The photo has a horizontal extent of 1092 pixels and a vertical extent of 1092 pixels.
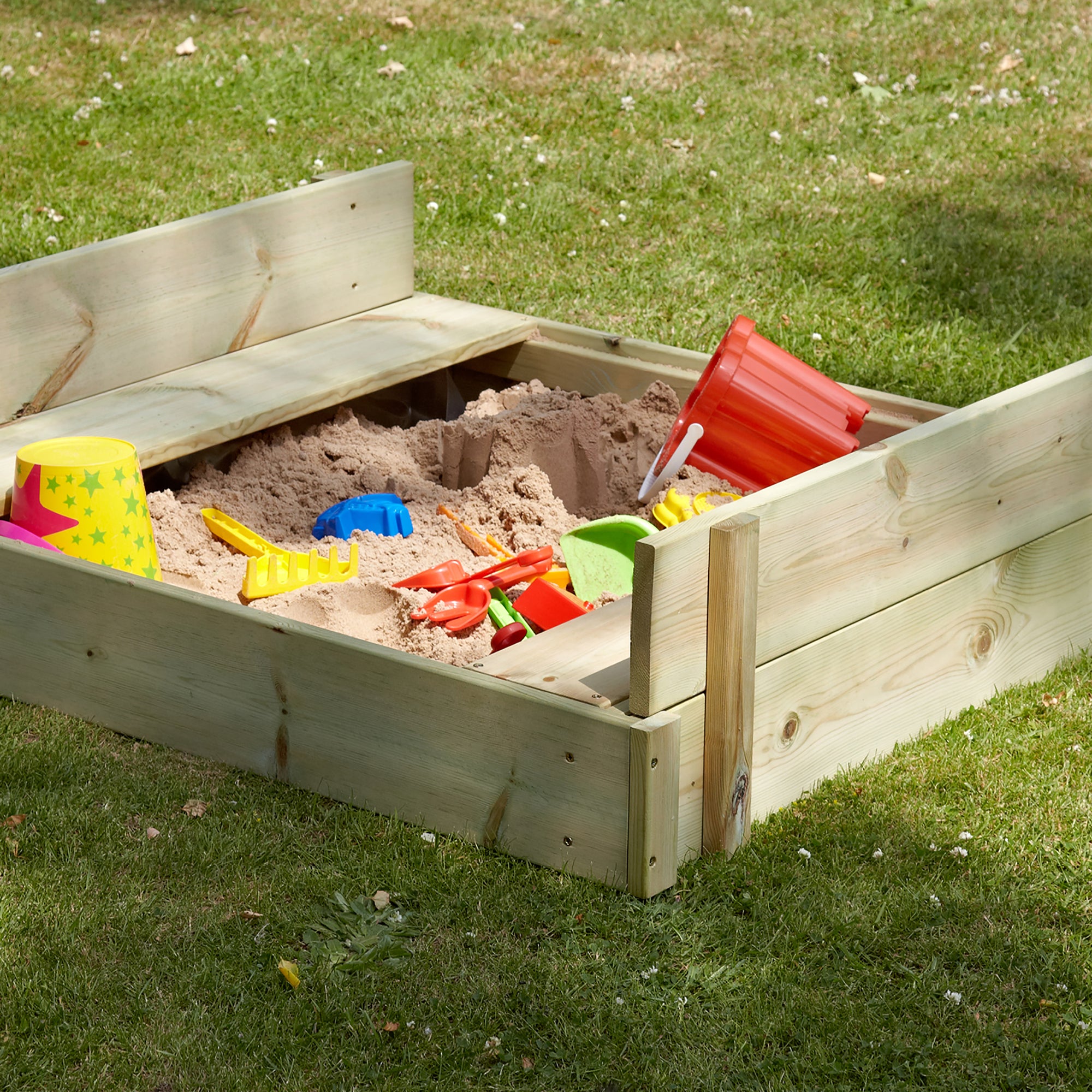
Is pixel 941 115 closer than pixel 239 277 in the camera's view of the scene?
No

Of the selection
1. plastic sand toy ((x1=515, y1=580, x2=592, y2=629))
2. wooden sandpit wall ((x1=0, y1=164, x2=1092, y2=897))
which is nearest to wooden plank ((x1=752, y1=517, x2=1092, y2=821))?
wooden sandpit wall ((x1=0, y1=164, x2=1092, y2=897))

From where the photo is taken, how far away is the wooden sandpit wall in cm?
248

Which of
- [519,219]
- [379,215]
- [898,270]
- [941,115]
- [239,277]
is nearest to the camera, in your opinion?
[239,277]

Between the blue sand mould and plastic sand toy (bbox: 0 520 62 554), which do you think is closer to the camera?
plastic sand toy (bbox: 0 520 62 554)

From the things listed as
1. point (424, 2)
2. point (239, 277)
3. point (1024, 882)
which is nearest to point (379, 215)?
point (239, 277)

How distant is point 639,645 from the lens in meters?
2.41

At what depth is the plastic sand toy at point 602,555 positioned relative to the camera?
3262mm

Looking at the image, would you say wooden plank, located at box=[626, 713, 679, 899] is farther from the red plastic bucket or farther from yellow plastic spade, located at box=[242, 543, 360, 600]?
the red plastic bucket

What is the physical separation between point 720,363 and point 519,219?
2.40 metres

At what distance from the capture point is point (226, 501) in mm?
3752

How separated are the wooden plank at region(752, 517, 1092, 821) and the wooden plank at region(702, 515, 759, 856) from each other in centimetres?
9

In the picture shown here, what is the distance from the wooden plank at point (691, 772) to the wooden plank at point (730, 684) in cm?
1

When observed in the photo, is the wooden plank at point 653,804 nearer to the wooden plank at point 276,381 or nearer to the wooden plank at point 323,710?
the wooden plank at point 323,710

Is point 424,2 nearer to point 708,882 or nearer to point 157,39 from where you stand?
point 157,39
